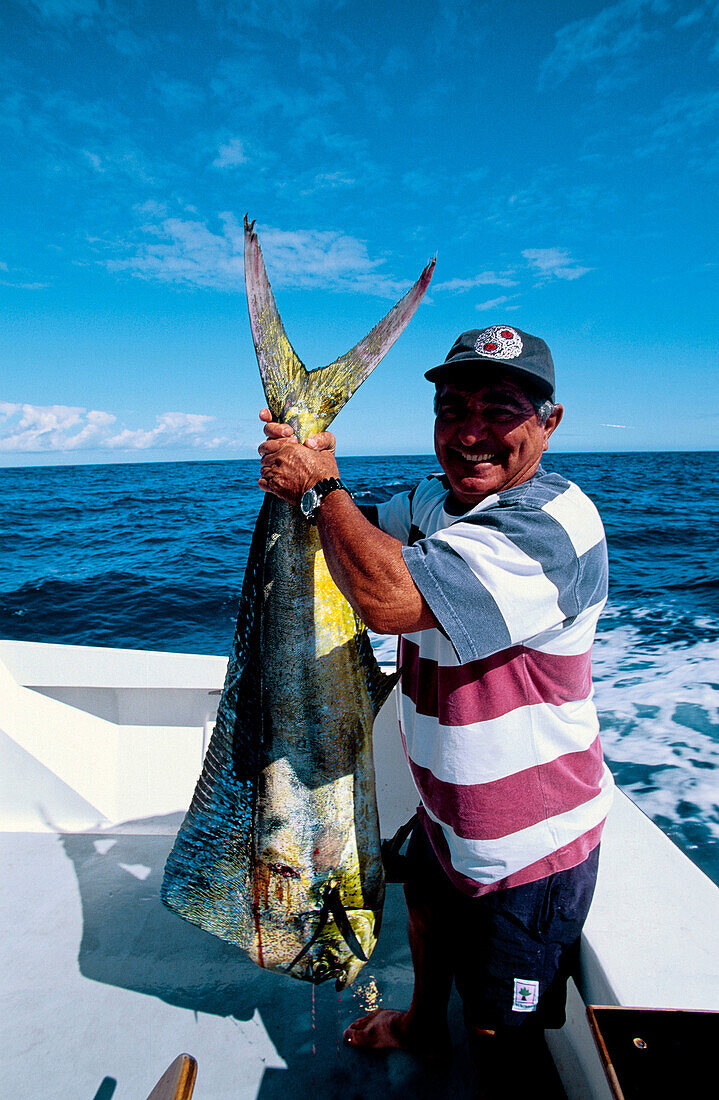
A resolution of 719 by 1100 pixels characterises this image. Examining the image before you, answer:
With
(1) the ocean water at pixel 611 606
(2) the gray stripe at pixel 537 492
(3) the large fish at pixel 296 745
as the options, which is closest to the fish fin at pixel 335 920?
(3) the large fish at pixel 296 745

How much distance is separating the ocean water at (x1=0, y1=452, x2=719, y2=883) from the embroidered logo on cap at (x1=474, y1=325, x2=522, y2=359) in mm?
3540

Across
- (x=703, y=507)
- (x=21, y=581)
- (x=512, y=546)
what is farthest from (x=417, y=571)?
(x=703, y=507)

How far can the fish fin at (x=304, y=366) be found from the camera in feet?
5.21

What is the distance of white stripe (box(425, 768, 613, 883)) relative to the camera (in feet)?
4.58

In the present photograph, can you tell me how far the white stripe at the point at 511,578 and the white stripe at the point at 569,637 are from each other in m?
0.15

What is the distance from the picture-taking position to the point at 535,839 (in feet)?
4.59

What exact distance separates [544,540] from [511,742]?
491 millimetres

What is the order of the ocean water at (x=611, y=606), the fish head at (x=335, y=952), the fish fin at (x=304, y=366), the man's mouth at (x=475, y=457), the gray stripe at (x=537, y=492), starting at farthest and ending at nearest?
1. the ocean water at (x=611, y=606)
2. the fish head at (x=335, y=952)
3. the fish fin at (x=304, y=366)
4. the man's mouth at (x=475, y=457)
5. the gray stripe at (x=537, y=492)

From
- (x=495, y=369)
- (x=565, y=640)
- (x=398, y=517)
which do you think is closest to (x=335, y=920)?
(x=565, y=640)

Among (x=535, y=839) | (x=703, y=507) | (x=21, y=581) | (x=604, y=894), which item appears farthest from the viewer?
(x=703, y=507)

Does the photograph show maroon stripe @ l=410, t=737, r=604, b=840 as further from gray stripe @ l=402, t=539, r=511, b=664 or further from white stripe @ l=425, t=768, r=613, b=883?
gray stripe @ l=402, t=539, r=511, b=664

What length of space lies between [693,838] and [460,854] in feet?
10.5

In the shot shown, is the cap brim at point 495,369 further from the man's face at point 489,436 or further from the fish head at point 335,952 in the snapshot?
the fish head at point 335,952

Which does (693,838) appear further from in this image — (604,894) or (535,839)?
(535,839)
